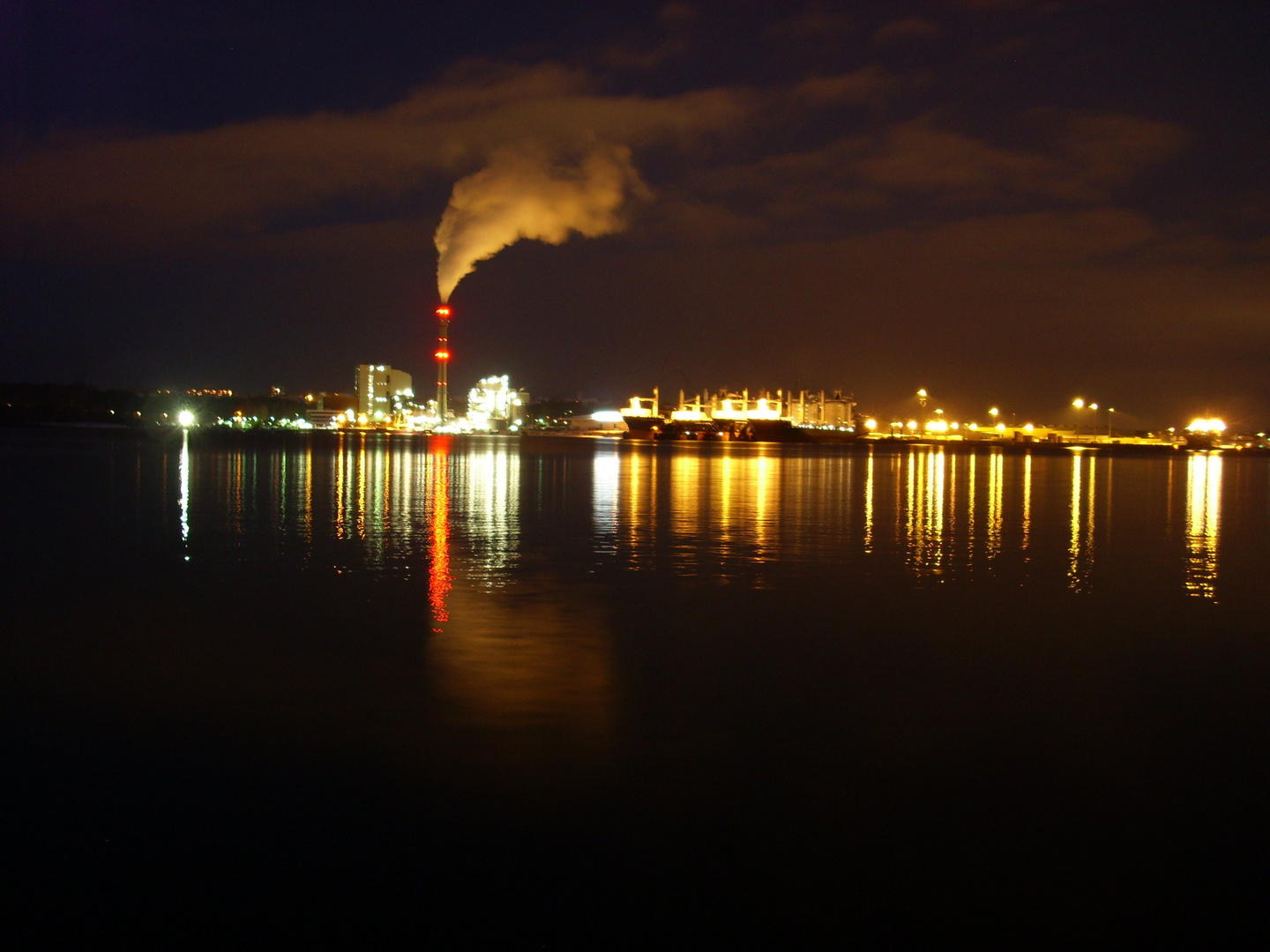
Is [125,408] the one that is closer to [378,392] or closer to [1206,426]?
[378,392]

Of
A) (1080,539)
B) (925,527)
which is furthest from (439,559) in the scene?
(1080,539)

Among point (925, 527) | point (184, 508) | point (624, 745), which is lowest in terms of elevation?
point (624, 745)

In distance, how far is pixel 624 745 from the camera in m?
5.17

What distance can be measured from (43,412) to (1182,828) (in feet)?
451

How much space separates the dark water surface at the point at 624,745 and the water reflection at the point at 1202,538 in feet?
0.63

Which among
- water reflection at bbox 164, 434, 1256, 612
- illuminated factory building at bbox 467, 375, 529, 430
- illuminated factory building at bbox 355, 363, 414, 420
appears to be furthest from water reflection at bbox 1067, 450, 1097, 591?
illuminated factory building at bbox 355, 363, 414, 420

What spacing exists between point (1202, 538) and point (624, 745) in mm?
13521

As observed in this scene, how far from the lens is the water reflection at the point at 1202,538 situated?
35.8 ft

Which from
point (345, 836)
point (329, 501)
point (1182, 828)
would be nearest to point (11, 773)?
point (345, 836)

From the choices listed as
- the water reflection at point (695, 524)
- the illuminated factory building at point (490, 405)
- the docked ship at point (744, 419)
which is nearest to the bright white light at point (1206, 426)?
the docked ship at point (744, 419)

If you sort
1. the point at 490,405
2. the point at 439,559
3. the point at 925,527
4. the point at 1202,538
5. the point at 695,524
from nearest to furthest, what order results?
the point at 439,559, the point at 1202,538, the point at 695,524, the point at 925,527, the point at 490,405

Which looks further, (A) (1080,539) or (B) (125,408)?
(B) (125,408)

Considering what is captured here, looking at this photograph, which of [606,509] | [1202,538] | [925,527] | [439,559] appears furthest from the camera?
[606,509]

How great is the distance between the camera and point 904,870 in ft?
12.8
